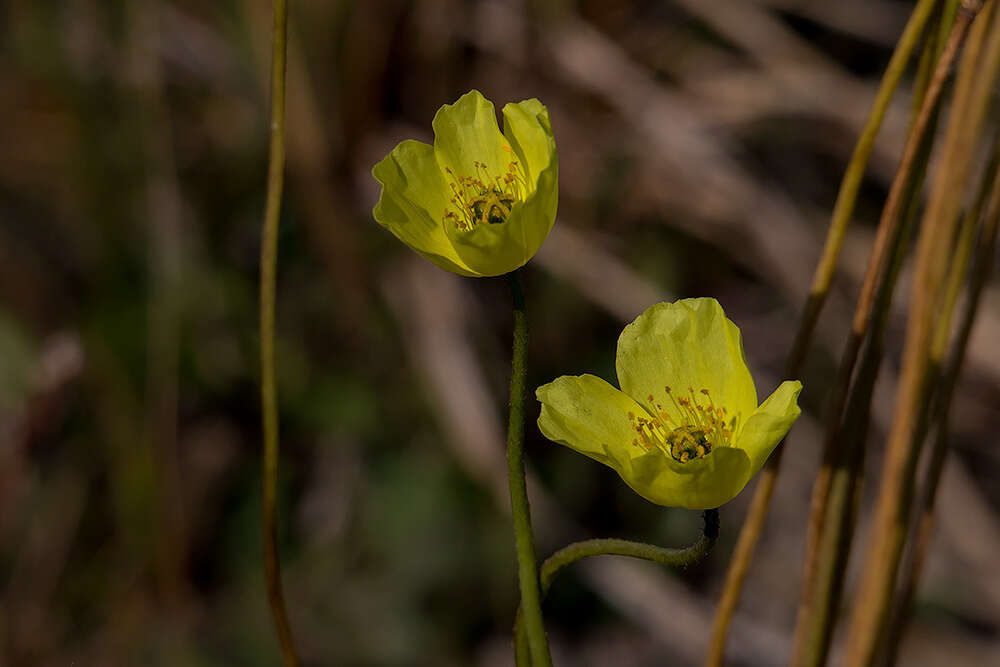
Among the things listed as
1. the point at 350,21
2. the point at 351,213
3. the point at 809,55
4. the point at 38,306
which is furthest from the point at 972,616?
the point at 38,306

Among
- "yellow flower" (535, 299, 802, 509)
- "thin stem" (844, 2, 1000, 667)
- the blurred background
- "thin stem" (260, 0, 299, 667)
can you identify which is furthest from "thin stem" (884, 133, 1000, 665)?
Answer: the blurred background

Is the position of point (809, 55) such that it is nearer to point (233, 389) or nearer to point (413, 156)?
point (233, 389)

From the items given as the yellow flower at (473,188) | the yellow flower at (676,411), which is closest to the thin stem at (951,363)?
the yellow flower at (676,411)

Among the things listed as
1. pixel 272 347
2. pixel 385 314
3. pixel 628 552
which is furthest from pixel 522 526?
pixel 385 314

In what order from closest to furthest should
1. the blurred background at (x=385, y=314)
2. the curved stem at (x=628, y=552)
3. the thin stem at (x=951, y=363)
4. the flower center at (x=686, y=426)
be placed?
1. the curved stem at (x=628, y=552)
2. the thin stem at (x=951, y=363)
3. the flower center at (x=686, y=426)
4. the blurred background at (x=385, y=314)

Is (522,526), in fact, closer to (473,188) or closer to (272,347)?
(272,347)

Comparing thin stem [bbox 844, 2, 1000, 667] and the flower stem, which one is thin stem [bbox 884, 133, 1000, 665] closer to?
thin stem [bbox 844, 2, 1000, 667]

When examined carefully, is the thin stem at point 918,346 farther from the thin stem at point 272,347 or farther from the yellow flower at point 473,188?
the thin stem at point 272,347
